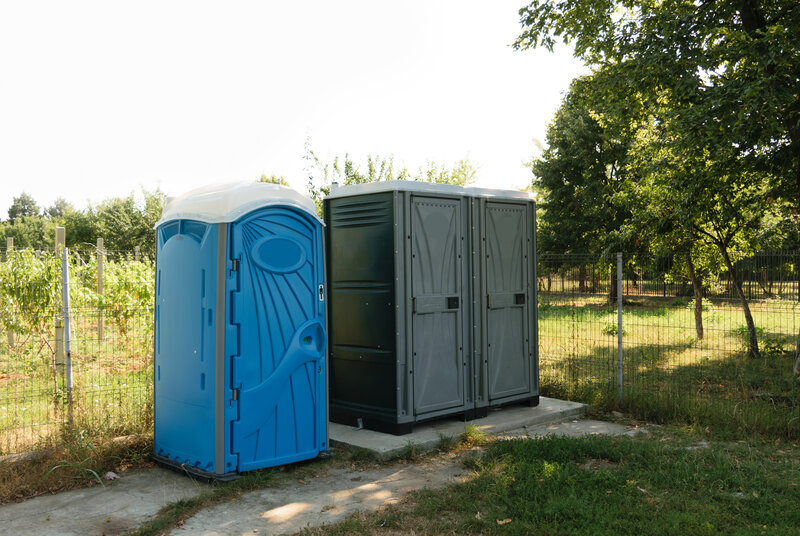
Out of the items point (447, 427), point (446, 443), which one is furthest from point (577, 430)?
point (446, 443)

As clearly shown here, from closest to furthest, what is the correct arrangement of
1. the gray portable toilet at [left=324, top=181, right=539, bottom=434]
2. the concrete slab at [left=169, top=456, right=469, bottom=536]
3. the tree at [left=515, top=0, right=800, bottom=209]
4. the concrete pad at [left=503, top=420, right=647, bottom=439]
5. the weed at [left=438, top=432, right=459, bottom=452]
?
1. the concrete slab at [left=169, top=456, right=469, bottom=536]
2. the weed at [left=438, top=432, right=459, bottom=452]
3. the gray portable toilet at [left=324, top=181, right=539, bottom=434]
4. the concrete pad at [left=503, top=420, right=647, bottom=439]
5. the tree at [left=515, top=0, right=800, bottom=209]

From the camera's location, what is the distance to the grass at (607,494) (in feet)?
13.0

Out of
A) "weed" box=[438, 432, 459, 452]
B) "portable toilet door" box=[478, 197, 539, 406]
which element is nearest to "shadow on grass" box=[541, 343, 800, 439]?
"portable toilet door" box=[478, 197, 539, 406]

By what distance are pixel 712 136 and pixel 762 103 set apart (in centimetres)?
65

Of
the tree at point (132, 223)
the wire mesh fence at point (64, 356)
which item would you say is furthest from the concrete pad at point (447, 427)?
the tree at point (132, 223)

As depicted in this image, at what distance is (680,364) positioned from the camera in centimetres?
833

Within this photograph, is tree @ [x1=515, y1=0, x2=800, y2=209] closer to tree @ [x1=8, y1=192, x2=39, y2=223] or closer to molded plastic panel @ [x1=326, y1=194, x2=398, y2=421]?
molded plastic panel @ [x1=326, y1=194, x2=398, y2=421]

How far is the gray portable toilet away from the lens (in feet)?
20.1

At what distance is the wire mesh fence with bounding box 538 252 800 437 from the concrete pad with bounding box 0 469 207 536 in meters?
4.74

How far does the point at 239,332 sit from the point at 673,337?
5.79m

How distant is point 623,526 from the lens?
393 cm

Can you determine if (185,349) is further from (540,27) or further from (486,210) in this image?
(540,27)

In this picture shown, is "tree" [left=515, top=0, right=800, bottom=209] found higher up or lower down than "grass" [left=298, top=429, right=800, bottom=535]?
higher up

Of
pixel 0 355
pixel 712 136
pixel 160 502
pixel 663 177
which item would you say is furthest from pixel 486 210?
pixel 0 355
